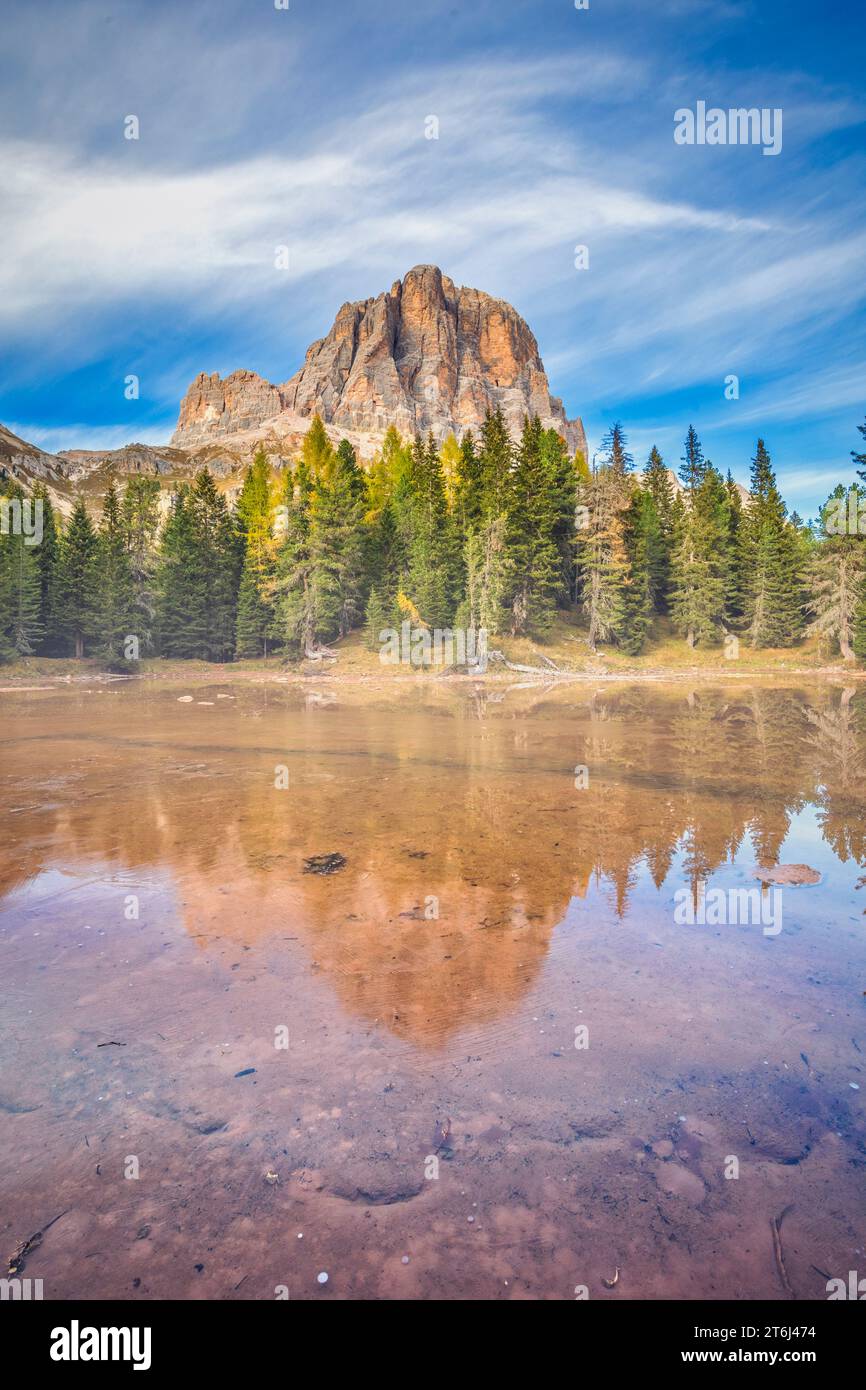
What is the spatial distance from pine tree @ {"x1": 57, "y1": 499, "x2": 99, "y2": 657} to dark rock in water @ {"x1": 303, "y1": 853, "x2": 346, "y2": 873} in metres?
53.4

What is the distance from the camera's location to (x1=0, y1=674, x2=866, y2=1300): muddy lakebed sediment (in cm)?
338

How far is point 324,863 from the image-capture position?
920 centimetres

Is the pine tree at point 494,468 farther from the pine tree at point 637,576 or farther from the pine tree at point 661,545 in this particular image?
the pine tree at point 661,545

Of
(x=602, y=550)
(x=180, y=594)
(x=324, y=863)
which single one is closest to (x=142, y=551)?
(x=180, y=594)

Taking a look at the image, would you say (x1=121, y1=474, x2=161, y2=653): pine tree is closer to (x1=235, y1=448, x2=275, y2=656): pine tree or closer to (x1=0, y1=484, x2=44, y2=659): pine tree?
(x1=0, y1=484, x2=44, y2=659): pine tree

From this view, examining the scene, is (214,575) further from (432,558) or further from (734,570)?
(734,570)

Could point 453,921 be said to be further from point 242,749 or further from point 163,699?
point 163,699

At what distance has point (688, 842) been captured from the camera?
33.8 feet

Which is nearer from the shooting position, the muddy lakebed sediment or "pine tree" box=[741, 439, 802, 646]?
the muddy lakebed sediment

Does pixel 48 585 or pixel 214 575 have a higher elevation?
pixel 214 575

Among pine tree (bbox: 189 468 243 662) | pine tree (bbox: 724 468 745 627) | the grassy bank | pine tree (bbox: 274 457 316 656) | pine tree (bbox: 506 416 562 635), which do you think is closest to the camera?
the grassy bank

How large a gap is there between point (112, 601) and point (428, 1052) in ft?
187

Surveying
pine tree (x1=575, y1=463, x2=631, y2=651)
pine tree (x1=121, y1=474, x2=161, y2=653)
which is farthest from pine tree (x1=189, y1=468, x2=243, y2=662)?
pine tree (x1=575, y1=463, x2=631, y2=651)
